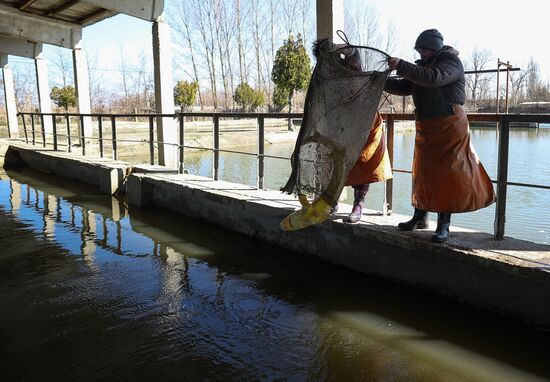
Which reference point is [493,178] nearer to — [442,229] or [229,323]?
[442,229]

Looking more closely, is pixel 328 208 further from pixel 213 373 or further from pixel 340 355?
pixel 213 373

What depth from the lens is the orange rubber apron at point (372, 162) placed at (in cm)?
395

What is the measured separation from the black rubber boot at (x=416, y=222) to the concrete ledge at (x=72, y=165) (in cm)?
565

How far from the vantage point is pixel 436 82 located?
303 cm

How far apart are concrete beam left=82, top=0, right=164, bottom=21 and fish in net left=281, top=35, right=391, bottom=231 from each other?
20.4 feet

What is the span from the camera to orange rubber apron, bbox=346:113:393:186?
3.95m

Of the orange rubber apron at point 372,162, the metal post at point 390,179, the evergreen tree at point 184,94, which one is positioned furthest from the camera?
the evergreen tree at point 184,94

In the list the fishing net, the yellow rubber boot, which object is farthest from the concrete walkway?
the fishing net

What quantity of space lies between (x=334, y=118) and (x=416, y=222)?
3.47ft

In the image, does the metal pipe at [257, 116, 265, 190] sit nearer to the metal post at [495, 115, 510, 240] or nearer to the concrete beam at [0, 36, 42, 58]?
the metal post at [495, 115, 510, 240]

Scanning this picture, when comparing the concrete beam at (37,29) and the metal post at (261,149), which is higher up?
the concrete beam at (37,29)

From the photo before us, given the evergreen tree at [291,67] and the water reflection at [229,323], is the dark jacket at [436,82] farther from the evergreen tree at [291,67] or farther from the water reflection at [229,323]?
the evergreen tree at [291,67]

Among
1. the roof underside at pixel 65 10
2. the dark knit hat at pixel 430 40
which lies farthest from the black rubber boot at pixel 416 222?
the roof underside at pixel 65 10

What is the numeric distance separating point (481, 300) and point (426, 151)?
1.08 meters
